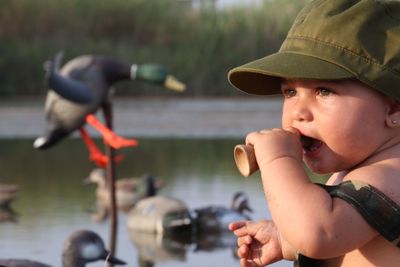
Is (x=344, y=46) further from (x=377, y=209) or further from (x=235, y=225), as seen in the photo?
(x=235, y=225)

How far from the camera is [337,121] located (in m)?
1.68

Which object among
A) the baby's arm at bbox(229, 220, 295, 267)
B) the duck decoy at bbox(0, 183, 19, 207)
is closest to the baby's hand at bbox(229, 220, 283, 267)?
the baby's arm at bbox(229, 220, 295, 267)

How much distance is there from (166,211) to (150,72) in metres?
0.98

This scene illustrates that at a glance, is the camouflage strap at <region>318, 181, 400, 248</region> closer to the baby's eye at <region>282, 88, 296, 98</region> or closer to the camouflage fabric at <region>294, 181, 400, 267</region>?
the camouflage fabric at <region>294, 181, 400, 267</region>

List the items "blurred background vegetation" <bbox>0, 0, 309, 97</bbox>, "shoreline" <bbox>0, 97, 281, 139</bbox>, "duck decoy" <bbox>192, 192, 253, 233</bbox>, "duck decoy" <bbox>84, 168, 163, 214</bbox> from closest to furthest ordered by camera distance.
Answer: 1. "duck decoy" <bbox>192, 192, 253, 233</bbox>
2. "duck decoy" <bbox>84, 168, 163, 214</bbox>
3. "shoreline" <bbox>0, 97, 281, 139</bbox>
4. "blurred background vegetation" <bbox>0, 0, 309, 97</bbox>

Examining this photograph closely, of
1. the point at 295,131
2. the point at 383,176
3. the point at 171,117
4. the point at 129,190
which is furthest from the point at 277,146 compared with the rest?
the point at 171,117

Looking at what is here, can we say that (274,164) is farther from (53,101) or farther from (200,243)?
(53,101)

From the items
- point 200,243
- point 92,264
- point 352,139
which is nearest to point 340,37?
Answer: point 352,139

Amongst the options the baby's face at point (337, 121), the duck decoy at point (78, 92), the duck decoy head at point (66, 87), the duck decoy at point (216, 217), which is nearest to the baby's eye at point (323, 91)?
the baby's face at point (337, 121)

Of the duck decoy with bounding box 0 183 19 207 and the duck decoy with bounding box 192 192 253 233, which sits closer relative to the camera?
the duck decoy with bounding box 192 192 253 233

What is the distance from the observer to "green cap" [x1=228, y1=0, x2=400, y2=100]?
64.8 inches

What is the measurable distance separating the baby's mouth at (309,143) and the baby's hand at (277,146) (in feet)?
0.06

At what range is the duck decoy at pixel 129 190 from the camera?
637cm

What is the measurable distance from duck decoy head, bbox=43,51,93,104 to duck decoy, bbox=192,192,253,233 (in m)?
0.77
